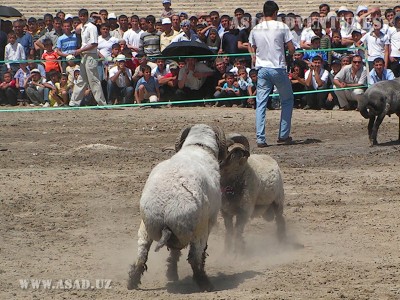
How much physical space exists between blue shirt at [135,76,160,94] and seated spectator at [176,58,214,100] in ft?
1.76

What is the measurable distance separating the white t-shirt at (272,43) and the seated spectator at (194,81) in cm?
562

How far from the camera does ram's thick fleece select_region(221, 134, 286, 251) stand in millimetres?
8672

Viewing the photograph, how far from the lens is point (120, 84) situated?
66.2 feet

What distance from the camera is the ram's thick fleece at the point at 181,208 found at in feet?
23.3

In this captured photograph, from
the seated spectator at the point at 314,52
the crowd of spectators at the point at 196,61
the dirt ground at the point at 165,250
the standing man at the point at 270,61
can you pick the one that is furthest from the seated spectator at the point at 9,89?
the standing man at the point at 270,61

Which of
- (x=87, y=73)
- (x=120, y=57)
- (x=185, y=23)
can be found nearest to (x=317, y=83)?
(x=185, y=23)

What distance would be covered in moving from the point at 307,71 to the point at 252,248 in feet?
34.0

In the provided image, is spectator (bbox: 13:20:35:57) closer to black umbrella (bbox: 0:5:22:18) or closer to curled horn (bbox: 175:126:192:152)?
black umbrella (bbox: 0:5:22:18)

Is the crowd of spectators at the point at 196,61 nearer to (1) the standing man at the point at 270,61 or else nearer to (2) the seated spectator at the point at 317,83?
(2) the seated spectator at the point at 317,83

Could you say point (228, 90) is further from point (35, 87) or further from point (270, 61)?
point (270, 61)

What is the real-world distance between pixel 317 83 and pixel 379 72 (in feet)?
4.80

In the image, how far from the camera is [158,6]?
94.3 feet

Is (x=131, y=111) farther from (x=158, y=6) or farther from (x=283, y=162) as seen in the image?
(x=158, y=6)

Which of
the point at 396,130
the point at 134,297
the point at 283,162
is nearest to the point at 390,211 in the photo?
the point at 283,162
